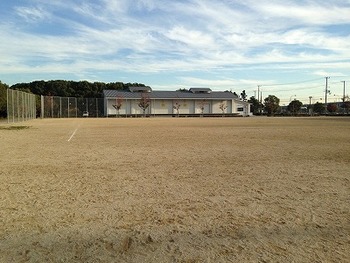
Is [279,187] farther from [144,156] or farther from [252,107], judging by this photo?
[252,107]

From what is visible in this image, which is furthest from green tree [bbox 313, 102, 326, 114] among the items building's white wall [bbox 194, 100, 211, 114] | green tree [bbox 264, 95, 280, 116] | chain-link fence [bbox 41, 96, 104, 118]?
chain-link fence [bbox 41, 96, 104, 118]

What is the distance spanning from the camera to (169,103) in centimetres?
6725

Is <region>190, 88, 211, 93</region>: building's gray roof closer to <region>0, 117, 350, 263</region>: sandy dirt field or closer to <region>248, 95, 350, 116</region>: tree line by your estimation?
<region>248, 95, 350, 116</region>: tree line

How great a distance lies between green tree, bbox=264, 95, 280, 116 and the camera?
79.0m

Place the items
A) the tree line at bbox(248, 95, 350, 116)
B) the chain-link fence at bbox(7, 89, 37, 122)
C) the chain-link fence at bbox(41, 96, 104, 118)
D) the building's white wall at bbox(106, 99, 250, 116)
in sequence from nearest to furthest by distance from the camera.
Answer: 1. the chain-link fence at bbox(7, 89, 37, 122)
2. the chain-link fence at bbox(41, 96, 104, 118)
3. the building's white wall at bbox(106, 99, 250, 116)
4. the tree line at bbox(248, 95, 350, 116)

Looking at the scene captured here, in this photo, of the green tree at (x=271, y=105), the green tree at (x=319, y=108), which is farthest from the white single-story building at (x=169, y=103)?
the green tree at (x=319, y=108)

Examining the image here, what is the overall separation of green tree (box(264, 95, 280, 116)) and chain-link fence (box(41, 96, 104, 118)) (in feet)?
123

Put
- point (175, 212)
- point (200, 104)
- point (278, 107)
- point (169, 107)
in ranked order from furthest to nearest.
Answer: point (278, 107)
point (200, 104)
point (169, 107)
point (175, 212)

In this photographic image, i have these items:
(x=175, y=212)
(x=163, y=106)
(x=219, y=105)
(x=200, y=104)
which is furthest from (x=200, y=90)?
(x=175, y=212)

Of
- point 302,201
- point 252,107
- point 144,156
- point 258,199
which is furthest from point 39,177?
point 252,107

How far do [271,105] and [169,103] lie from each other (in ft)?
86.3

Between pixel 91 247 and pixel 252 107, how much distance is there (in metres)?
89.3

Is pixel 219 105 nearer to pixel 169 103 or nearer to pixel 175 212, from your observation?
pixel 169 103

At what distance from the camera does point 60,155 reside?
30.3 ft
